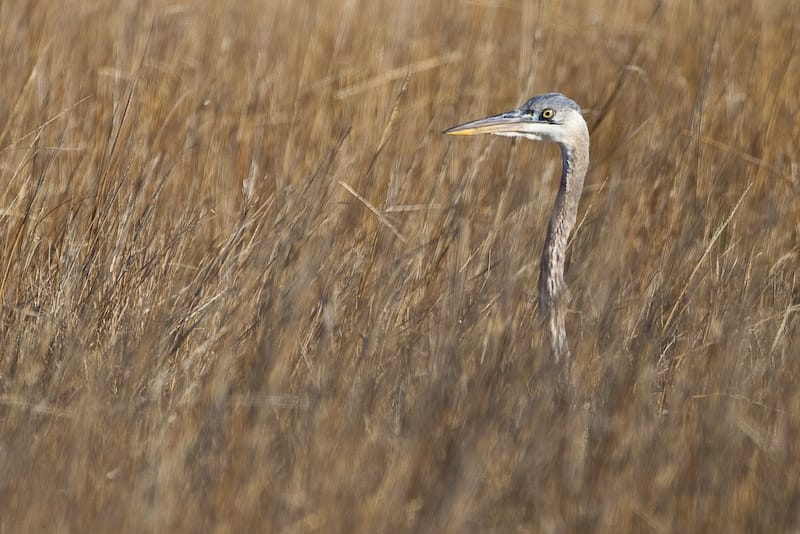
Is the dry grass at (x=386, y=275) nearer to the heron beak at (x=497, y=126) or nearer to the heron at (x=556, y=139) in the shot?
the heron at (x=556, y=139)

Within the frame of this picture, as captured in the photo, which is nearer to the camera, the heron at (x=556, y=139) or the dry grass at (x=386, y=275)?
the dry grass at (x=386, y=275)

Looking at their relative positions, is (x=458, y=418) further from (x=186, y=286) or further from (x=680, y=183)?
(x=680, y=183)

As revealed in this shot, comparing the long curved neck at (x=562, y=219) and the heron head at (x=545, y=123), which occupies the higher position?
the heron head at (x=545, y=123)

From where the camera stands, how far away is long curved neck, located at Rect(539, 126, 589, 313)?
3236mm

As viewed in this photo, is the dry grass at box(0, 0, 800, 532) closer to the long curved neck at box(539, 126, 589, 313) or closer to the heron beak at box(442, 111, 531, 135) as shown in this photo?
the long curved neck at box(539, 126, 589, 313)

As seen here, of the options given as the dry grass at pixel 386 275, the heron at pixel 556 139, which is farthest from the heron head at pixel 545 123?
the dry grass at pixel 386 275

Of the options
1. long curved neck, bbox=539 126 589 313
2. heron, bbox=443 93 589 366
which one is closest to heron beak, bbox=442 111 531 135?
heron, bbox=443 93 589 366

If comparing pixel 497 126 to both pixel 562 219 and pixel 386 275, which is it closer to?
pixel 562 219

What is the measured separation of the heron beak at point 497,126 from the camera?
3.31 m

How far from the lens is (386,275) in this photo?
3137 mm

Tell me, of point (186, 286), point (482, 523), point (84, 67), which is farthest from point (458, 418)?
point (84, 67)

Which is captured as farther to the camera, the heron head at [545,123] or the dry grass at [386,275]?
the heron head at [545,123]

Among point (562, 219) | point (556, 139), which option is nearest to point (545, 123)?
point (556, 139)

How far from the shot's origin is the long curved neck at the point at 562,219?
3.24 meters
